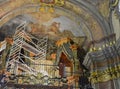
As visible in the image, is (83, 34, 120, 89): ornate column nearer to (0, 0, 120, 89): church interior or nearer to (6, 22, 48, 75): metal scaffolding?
(0, 0, 120, 89): church interior

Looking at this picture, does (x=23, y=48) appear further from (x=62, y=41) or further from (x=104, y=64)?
(x=104, y=64)

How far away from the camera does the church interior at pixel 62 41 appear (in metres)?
9.49

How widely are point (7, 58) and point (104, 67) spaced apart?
4.71m

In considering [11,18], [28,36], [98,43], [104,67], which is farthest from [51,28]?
[104,67]

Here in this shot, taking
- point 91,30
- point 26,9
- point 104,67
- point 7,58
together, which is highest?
point 26,9

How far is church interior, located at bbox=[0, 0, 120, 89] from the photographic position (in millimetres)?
9492

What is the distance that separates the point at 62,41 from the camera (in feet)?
39.6

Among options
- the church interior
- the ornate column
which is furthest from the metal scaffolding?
the ornate column

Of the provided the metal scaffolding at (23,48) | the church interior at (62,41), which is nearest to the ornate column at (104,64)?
the church interior at (62,41)

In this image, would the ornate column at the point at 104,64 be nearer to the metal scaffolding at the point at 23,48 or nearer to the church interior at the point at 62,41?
the church interior at the point at 62,41

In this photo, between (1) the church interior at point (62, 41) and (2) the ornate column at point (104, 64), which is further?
(1) the church interior at point (62, 41)

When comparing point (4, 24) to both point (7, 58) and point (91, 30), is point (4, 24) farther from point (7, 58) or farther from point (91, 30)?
point (91, 30)

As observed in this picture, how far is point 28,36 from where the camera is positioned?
12.1m

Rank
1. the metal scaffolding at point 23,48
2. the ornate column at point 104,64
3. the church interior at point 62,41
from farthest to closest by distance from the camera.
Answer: the metal scaffolding at point 23,48, the church interior at point 62,41, the ornate column at point 104,64
